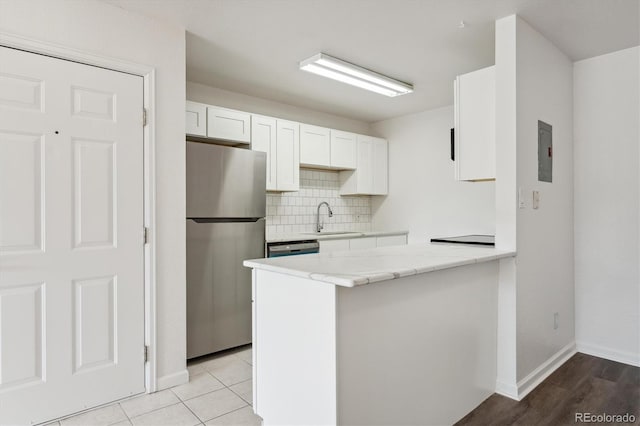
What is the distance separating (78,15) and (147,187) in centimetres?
105

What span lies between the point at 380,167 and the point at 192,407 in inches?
149

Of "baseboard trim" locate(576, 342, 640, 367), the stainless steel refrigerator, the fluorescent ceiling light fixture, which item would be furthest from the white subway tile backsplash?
"baseboard trim" locate(576, 342, 640, 367)

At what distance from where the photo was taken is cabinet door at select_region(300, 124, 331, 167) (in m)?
4.37

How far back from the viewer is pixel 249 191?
3490 millimetres

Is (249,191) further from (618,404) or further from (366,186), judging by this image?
(618,404)

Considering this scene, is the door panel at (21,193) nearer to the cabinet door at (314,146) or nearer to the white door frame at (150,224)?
the white door frame at (150,224)

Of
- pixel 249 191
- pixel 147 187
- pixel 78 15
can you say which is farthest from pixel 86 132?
pixel 249 191

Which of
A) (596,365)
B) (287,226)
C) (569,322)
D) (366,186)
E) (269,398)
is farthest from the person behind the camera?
(366,186)

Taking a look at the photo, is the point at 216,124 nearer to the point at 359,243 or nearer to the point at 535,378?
the point at 359,243

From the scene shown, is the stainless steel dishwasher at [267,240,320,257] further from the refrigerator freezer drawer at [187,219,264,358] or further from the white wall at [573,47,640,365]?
the white wall at [573,47,640,365]

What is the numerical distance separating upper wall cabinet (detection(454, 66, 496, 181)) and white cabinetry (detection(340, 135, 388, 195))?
2217mm


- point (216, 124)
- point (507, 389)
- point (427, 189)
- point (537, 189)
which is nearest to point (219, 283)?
point (216, 124)

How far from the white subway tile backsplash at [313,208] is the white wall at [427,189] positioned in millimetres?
325
